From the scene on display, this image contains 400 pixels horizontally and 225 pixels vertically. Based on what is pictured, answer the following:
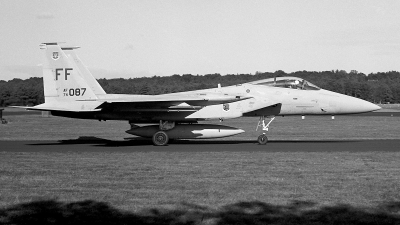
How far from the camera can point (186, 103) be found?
2009cm

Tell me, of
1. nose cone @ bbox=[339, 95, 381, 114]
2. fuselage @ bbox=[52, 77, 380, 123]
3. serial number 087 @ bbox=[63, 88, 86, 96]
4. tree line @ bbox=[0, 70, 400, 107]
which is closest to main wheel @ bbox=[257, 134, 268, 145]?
fuselage @ bbox=[52, 77, 380, 123]

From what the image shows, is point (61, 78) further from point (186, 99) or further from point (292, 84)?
point (292, 84)

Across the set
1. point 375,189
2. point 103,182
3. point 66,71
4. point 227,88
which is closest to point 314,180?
point 375,189

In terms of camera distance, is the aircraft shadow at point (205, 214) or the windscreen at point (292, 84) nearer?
the aircraft shadow at point (205, 214)

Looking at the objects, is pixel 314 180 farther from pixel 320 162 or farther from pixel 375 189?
pixel 320 162

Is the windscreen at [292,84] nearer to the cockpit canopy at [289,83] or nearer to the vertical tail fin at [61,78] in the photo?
the cockpit canopy at [289,83]

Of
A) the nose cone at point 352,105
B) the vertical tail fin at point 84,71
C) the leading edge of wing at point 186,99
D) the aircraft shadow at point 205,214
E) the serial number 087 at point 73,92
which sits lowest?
the aircraft shadow at point 205,214

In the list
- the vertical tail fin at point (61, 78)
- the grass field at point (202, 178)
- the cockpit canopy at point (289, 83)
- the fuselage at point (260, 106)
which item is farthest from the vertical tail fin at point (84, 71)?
the cockpit canopy at point (289, 83)

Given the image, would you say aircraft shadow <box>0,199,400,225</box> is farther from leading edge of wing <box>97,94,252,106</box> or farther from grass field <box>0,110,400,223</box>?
leading edge of wing <box>97,94,252,106</box>

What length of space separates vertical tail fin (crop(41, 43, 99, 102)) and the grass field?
190 inches

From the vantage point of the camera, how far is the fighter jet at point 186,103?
20266mm

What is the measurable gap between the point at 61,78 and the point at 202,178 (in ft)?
38.1

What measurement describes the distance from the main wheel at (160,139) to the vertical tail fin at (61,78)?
3105mm

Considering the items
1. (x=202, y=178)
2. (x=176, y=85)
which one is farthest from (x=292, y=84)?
(x=176, y=85)
